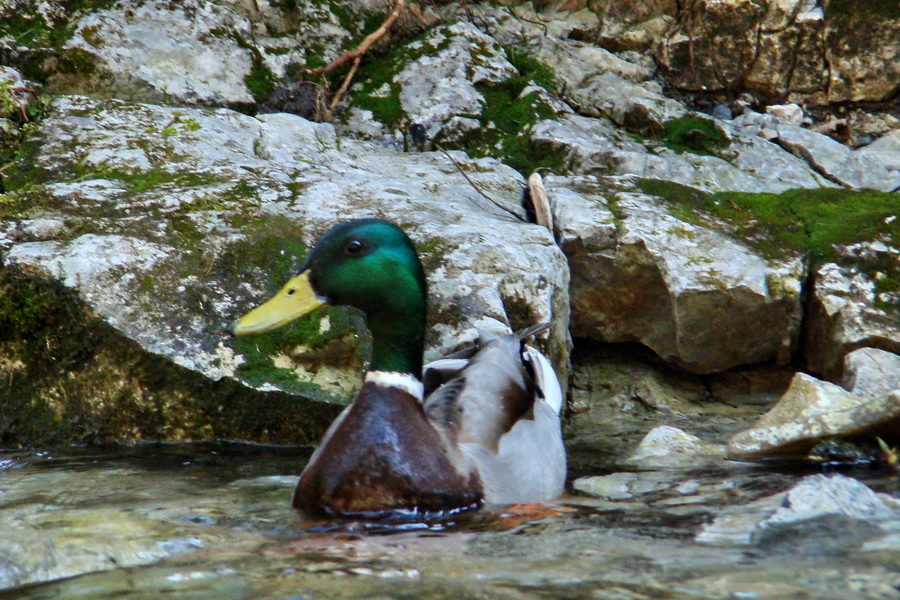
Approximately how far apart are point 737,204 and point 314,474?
3594 mm

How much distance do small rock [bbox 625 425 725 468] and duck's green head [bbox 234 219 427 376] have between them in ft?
3.91

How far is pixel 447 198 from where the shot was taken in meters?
4.99

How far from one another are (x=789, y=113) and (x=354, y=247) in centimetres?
559

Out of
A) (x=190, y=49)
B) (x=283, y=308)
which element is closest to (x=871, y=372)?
(x=283, y=308)

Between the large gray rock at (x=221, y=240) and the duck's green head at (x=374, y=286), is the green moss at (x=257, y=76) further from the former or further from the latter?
the duck's green head at (x=374, y=286)

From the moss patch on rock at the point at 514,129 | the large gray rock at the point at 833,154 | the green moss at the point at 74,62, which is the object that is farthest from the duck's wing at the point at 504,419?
the large gray rock at the point at 833,154

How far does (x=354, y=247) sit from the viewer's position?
3.01m

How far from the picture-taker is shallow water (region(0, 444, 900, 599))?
1851 mm

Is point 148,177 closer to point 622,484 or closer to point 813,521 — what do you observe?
point 622,484

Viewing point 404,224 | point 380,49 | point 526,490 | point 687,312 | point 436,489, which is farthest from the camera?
point 380,49

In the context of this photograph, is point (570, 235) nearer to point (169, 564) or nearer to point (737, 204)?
point (737, 204)

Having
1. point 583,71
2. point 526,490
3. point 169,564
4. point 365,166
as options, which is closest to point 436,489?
point 526,490

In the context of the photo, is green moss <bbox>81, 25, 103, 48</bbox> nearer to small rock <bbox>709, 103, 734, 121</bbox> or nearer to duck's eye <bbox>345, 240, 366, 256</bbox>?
duck's eye <bbox>345, 240, 366, 256</bbox>

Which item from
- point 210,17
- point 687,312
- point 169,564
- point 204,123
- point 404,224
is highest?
point 210,17
